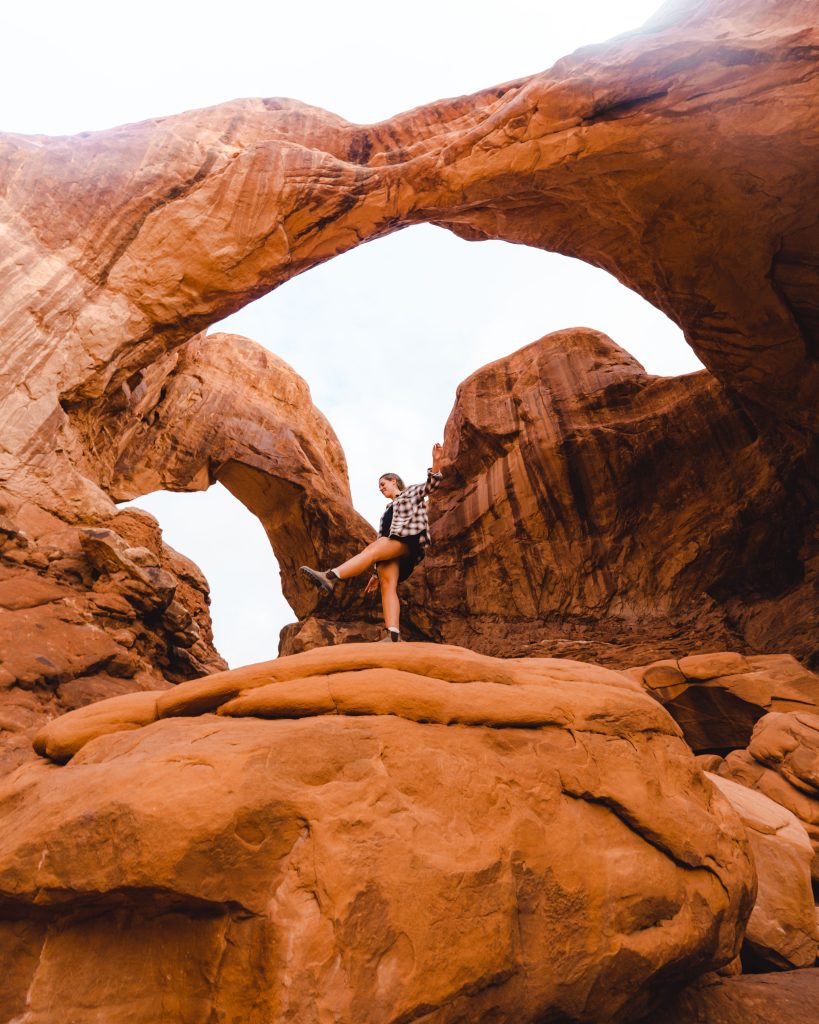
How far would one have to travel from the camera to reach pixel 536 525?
15.4m

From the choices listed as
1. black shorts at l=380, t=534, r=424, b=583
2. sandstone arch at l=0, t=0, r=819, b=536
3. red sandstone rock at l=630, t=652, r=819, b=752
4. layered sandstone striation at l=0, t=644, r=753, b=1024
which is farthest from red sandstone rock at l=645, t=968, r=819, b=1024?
sandstone arch at l=0, t=0, r=819, b=536

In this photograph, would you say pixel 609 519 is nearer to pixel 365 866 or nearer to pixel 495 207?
pixel 495 207

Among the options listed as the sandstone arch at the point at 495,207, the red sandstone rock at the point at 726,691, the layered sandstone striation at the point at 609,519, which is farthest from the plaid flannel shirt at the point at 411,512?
the layered sandstone striation at the point at 609,519

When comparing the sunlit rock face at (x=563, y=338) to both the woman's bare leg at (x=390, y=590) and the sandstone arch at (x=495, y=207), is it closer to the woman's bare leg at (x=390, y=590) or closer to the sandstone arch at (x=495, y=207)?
the sandstone arch at (x=495, y=207)

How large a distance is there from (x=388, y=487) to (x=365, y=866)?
220 inches

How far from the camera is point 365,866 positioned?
2424 millimetres

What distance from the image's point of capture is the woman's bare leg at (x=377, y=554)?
22.9 ft

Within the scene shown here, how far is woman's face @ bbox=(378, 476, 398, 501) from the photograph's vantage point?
7746mm

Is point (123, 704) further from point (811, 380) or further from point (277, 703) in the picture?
point (811, 380)

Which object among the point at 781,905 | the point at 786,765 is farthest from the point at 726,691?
the point at 781,905

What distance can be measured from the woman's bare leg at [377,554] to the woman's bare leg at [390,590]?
162mm

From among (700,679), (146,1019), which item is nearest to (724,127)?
(700,679)

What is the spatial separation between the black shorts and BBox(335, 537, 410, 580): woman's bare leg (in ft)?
0.17

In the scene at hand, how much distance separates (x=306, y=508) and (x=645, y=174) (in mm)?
10464
